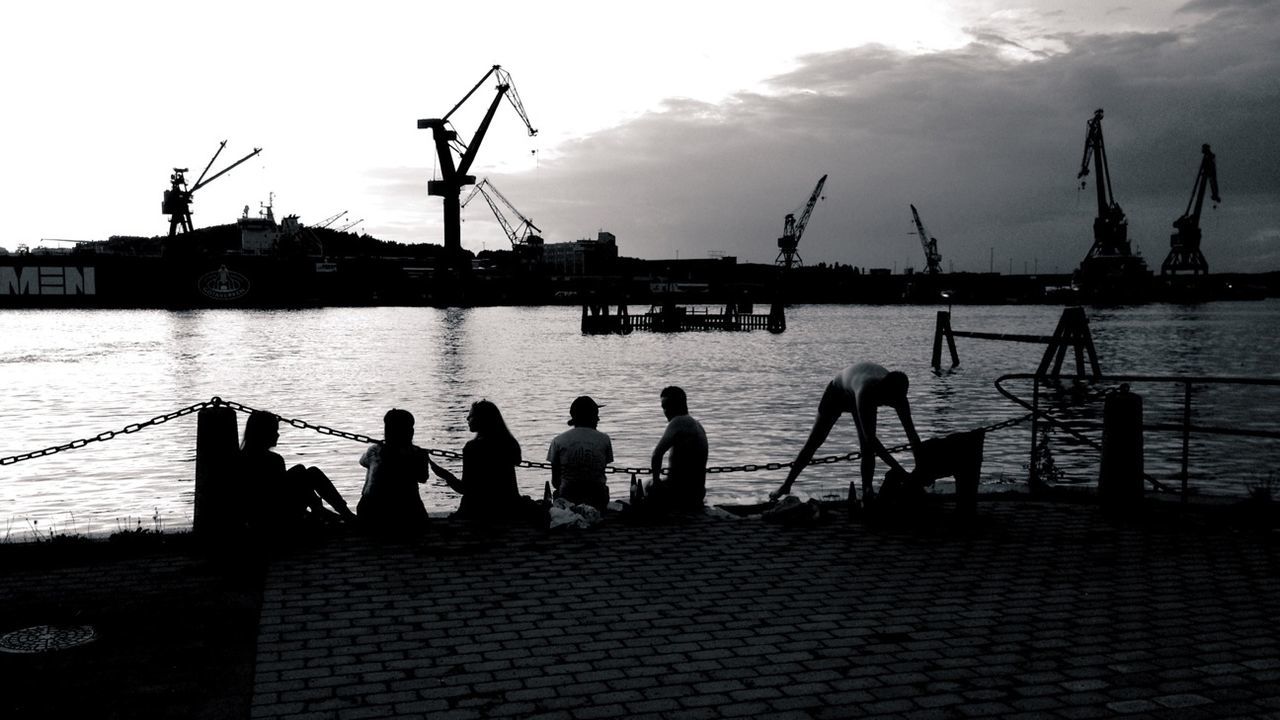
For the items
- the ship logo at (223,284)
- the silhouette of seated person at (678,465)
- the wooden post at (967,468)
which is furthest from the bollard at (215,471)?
the ship logo at (223,284)

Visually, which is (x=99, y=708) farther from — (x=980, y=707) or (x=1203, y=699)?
(x=1203, y=699)

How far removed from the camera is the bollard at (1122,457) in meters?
8.30

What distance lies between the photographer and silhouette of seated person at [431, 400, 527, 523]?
794 cm

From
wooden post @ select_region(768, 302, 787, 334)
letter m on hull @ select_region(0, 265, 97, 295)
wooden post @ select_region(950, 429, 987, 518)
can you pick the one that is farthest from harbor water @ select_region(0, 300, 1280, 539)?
letter m on hull @ select_region(0, 265, 97, 295)

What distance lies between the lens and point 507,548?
714cm

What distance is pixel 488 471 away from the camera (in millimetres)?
7961

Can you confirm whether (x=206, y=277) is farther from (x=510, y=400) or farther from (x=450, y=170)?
(x=510, y=400)

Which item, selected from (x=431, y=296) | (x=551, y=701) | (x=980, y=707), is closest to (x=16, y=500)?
(x=551, y=701)

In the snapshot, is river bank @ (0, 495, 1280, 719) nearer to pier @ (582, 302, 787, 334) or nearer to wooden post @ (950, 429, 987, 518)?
wooden post @ (950, 429, 987, 518)

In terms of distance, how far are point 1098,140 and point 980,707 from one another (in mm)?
148833

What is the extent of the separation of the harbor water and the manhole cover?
2040 millimetres

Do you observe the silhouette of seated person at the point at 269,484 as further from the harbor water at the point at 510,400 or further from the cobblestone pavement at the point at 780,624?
the cobblestone pavement at the point at 780,624


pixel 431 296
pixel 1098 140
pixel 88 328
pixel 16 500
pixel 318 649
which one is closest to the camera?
pixel 318 649

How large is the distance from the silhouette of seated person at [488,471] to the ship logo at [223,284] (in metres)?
118
